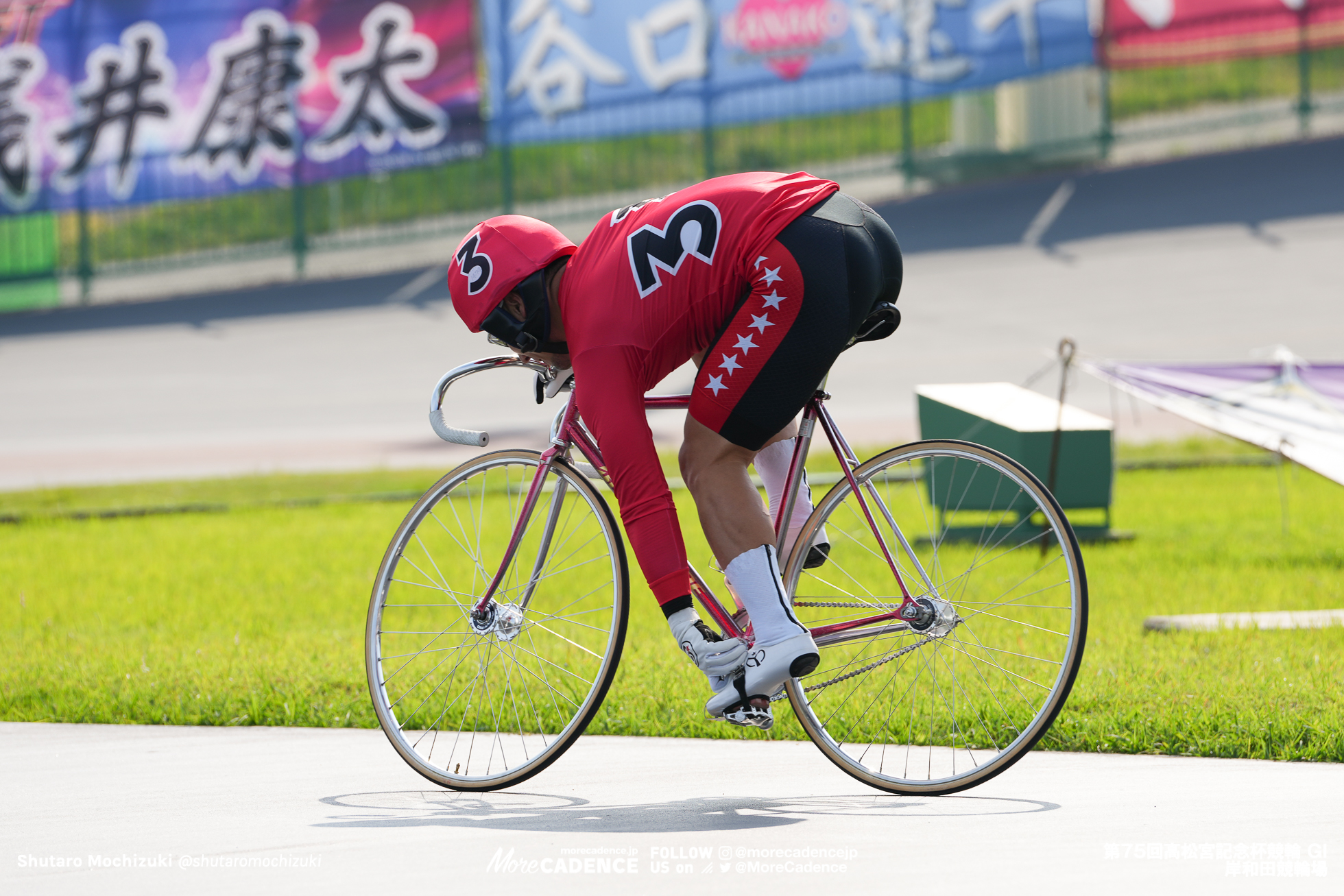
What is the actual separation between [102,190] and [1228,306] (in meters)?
18.0

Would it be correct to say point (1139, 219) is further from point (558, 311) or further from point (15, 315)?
point (558, 311)

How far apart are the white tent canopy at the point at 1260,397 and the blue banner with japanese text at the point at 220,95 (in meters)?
19.2

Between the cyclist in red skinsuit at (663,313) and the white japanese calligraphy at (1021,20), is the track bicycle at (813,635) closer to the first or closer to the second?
the cyclist in red skinsuit at (663,313)

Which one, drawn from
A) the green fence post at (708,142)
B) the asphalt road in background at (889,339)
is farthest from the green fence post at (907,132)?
the green fence post at (708,142)

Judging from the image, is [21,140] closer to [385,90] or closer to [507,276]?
[385,90]

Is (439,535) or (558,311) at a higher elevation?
(558,311)

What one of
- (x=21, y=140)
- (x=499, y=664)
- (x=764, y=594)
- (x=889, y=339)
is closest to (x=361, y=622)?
(x=499, y=664)

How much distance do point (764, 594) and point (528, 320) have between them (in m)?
0.98

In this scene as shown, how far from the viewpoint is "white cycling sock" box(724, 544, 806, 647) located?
3.91 metres

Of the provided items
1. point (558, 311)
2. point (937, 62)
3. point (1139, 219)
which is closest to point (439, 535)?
point (558, 311)

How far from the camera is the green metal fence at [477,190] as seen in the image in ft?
83.5

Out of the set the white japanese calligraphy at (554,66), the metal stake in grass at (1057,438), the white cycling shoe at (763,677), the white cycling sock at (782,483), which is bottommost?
the metal stake in grass at (1057,438)

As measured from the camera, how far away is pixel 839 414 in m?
15.0

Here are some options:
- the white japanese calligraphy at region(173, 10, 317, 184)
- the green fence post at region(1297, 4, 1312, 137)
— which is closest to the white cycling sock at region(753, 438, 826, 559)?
the green fence post at region(1297, 4, 1312, 137)
